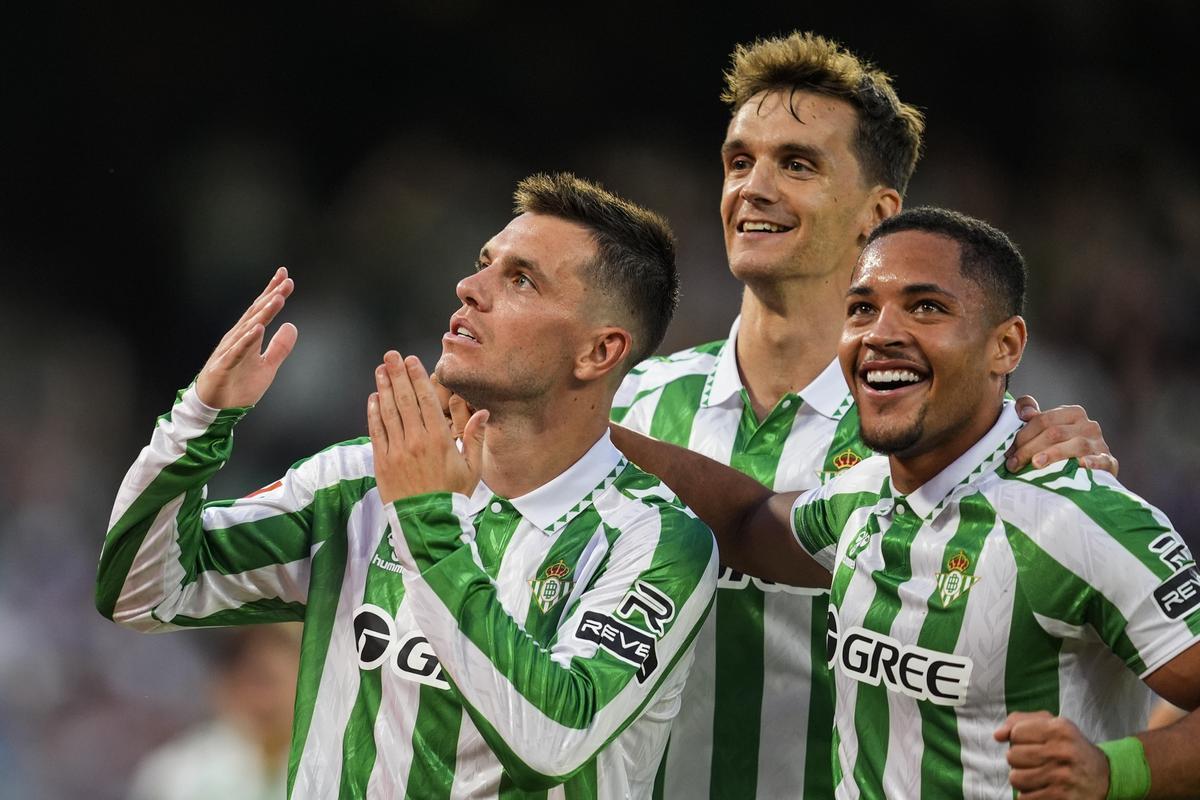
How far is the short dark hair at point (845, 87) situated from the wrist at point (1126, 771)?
6.95 ft

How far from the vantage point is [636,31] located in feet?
24.6

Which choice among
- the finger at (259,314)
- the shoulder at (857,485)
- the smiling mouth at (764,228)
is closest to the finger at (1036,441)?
the shoulder at (857,485)

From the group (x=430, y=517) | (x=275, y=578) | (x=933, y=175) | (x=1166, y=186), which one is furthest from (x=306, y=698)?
(x=1166, y=186)

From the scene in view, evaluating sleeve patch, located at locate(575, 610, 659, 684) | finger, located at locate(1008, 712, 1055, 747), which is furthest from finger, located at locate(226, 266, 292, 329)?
finger, located at locate(1008, 712, 1055, 747)

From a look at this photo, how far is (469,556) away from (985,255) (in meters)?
1.21

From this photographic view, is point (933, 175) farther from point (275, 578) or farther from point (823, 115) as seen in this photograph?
point (275, 578)

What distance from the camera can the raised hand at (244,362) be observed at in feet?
9.65

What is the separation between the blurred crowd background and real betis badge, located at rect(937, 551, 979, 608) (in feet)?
14.3

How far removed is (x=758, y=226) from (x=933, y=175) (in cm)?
366

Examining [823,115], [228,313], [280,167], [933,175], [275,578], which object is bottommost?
[275,578]

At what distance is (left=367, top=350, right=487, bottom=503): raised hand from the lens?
2.80m

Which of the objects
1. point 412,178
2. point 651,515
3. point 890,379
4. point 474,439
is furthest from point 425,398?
point 412,178

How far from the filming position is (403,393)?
9.42ft

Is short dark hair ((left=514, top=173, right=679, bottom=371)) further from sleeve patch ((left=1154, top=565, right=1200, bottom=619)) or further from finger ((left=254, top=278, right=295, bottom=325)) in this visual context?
sleeve patch ((left=1154, top=565, right=1200, bottom=619))
